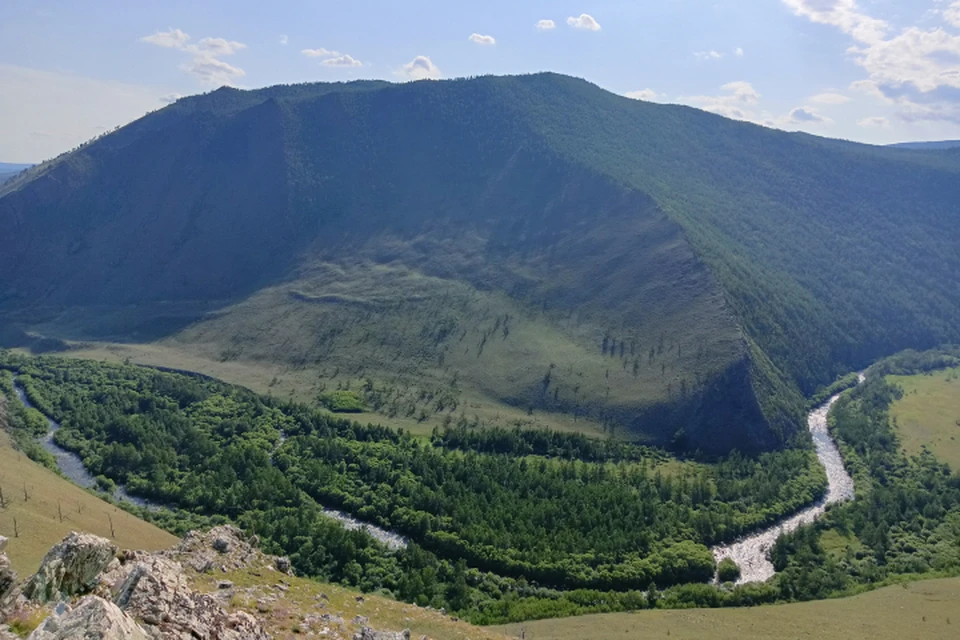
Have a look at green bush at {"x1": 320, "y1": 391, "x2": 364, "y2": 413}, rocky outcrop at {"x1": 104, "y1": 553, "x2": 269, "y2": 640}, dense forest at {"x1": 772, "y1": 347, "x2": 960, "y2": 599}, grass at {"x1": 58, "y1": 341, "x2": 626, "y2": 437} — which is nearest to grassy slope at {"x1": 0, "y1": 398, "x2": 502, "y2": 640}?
rocky outcrop at {"x1": 104, "y1": 553, "x2": 269, "y2": 640}

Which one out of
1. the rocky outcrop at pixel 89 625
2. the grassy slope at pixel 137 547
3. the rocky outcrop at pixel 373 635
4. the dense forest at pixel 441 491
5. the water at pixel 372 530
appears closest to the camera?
the rocky outcrop at pixel 89 625

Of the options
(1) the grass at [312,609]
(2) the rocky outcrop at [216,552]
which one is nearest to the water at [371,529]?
(1) the grass at [312,609]

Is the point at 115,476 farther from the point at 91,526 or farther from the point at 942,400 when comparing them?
the point at 942,400

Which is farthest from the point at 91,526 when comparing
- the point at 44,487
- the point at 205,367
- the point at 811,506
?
the point at 205,367

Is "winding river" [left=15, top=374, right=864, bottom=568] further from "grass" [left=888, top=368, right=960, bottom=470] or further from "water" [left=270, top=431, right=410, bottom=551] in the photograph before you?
"grass" [left=888, top=368, right=960, bottom=470]

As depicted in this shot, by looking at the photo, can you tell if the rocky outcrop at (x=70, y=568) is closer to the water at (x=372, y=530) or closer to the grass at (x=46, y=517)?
the grass at (x=46, y=517)

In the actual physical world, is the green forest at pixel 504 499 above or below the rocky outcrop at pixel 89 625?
below
